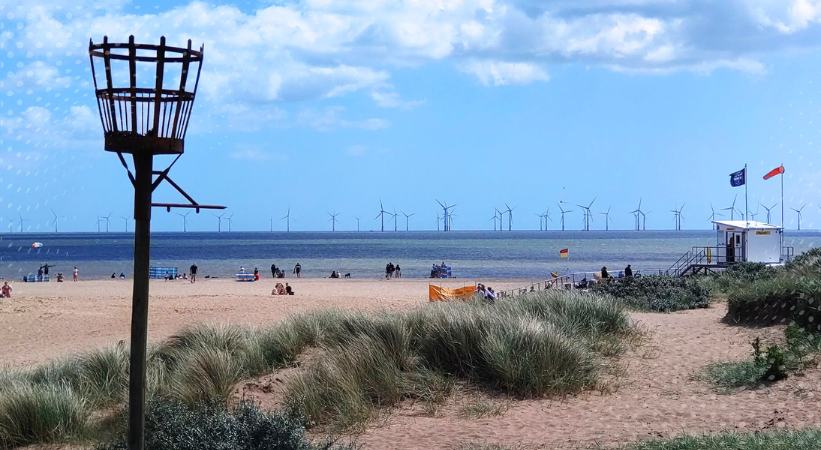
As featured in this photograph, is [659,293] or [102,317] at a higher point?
[659,293]

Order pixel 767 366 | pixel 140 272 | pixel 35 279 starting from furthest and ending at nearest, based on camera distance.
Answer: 1. pixel 35 279
2. pixel 767 366
3. pixel 140 272

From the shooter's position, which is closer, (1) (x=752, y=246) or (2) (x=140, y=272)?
(2) (x=140, y=272)

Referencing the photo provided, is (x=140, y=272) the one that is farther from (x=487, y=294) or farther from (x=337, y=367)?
(x=487, y=294)

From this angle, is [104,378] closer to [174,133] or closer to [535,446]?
[535,446]

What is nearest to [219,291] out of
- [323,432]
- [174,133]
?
[323,432]

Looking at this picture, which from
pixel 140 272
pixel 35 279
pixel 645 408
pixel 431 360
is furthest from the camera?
pixel 35 279

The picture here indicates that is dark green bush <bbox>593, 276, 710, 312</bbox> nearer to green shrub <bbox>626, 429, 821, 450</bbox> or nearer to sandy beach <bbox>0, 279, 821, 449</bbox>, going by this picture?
sandy beach <bbox>0, 279, 821, 449</bbox>

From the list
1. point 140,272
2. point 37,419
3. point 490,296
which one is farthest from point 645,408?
point 490,296

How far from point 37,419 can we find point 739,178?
136ft

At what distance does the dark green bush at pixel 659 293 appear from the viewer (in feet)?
70.0

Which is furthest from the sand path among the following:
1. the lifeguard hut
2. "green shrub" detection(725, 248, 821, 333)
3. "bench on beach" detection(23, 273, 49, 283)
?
"bench on beach" detection(23, 273, 49, 283)

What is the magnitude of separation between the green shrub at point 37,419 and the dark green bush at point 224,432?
6.11 ft

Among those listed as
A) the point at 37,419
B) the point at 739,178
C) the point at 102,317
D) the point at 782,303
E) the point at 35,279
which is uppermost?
the point at 739,178

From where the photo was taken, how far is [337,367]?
11000mm
